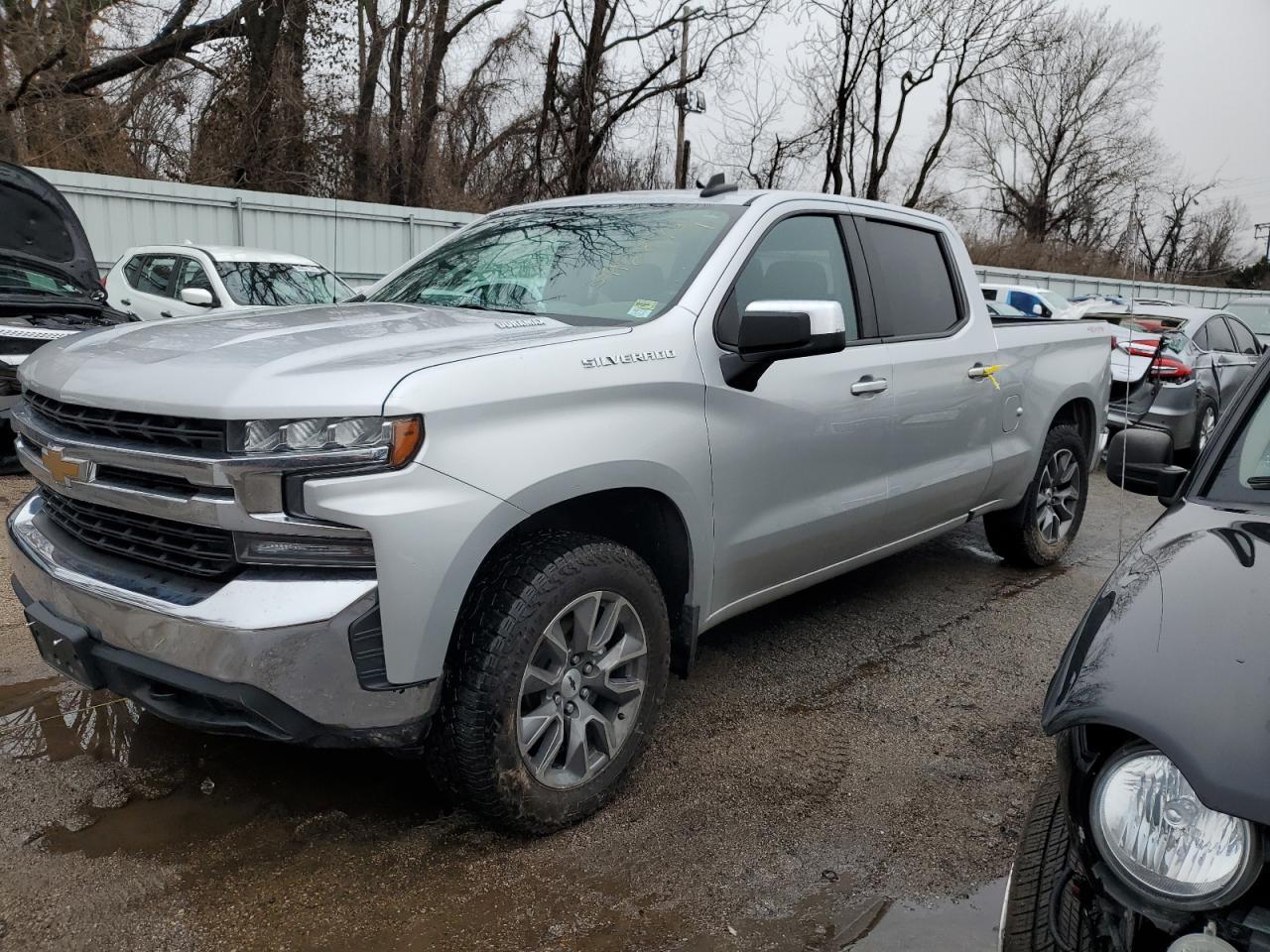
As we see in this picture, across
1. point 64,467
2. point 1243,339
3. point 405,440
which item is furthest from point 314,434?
point 1243,339

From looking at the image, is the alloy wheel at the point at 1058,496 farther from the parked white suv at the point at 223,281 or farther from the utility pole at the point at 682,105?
the utility pole at the point at 682,105

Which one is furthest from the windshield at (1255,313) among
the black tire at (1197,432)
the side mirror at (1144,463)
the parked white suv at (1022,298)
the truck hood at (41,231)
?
the truck hood at (41,231)

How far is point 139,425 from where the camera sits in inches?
98.4

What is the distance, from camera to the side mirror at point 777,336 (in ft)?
10.2

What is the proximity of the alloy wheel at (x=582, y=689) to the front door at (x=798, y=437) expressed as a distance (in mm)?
479

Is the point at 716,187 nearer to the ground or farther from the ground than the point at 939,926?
farther from the ground

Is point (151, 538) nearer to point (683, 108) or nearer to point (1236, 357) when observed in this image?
point (1236, 357)

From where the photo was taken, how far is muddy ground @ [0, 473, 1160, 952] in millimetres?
2516

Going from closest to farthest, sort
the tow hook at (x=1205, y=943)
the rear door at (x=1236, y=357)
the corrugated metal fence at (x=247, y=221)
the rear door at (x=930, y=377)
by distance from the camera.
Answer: the tow hook at (x=1205, y=943)
the rear door at (x=930, y=377)
the rear door at (x=1236, y=357)
the corrugated metal fence at (x=247, y=221)

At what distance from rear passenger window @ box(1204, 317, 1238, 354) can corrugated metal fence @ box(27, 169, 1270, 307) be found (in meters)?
11.5

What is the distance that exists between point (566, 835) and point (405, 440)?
1285 millimetres

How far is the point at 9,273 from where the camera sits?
7.19 metres

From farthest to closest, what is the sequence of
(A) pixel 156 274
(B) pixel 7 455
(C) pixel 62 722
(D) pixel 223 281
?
(A) pixel 156 274 → (D) pixel 223 281 → (B) pixel 7 455 → (C) pixel 62 722

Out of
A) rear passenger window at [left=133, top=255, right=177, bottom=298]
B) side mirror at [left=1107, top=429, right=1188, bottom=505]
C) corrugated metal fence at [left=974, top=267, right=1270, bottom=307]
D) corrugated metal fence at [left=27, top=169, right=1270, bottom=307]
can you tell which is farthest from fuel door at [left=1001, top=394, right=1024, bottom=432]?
corrugated metal fence at [left=974, top=267, right=1270, bottom=307]
